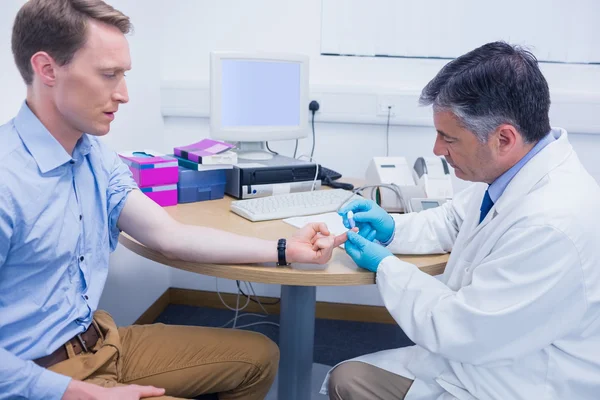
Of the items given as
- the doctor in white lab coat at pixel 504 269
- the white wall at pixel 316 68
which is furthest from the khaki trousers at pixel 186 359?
the white wall at pixel 316 68

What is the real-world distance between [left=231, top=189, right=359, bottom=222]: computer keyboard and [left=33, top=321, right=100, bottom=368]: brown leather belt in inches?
20.6

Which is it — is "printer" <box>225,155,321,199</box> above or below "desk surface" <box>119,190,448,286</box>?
above

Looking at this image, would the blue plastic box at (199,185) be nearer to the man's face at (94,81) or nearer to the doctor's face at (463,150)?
the man's face at (94,81)

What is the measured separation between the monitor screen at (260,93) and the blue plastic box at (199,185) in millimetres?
228

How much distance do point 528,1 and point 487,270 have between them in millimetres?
1604

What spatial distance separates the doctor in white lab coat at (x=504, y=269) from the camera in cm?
99

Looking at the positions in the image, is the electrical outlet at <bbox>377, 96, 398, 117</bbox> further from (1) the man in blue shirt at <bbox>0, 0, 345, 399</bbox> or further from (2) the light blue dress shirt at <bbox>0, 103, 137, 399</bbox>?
Answer: (2) the light blue dress shirt at <bbox>0, 103, 137, 399</bbox>

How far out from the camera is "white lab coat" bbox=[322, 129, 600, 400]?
988 millimetres

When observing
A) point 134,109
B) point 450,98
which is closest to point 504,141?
point 450,98

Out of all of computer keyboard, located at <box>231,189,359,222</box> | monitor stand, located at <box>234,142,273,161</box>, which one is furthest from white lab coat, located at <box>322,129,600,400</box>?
monitor stand, located at <box>234,142,273,161</box>

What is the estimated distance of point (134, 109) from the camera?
2.20 meters

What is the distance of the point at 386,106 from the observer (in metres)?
2.30

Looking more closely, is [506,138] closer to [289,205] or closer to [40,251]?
[289,205]

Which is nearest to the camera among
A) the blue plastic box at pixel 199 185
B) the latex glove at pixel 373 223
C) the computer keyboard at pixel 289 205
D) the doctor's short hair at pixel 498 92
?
the doctor's short hair at pixel 498 92
